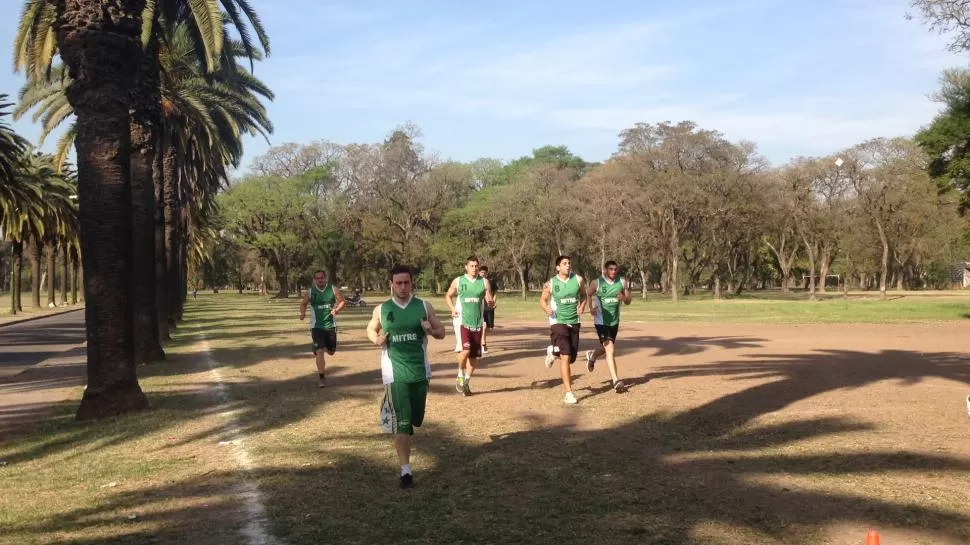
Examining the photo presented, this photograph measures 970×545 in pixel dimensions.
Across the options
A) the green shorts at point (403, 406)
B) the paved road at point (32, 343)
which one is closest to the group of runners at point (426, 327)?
the green shorts at point (403, 406)

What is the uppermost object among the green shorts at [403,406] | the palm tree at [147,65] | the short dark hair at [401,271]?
the palm tree at [147,65]

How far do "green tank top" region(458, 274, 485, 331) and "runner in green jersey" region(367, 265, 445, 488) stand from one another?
5.48 metres

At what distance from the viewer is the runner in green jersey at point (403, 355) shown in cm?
628

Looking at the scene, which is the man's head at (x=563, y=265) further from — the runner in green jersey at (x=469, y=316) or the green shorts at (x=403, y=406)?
the green shorts at (x=403, y=406)

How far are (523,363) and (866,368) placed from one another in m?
5.89

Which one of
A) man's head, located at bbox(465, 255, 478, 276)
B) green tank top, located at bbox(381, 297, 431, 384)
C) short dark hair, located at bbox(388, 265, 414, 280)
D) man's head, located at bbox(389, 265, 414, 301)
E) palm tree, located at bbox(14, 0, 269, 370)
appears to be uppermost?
palm tree, located at bbox(14, 0, 269, 370)

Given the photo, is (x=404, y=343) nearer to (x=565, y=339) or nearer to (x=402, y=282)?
(x=402, y=282)

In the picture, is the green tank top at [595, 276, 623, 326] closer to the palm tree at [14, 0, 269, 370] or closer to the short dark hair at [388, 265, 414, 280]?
the short dark hair at [388, 265, 414, 280]

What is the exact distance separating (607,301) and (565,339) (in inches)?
46.5

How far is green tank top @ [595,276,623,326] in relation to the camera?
1125 centimetres

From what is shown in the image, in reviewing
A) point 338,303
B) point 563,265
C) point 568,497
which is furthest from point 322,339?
point 568,497

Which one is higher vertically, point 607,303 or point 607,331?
point 607,303

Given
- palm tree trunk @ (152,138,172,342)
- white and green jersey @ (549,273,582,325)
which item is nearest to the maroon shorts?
white and green jersey @ (549,273,582,325)

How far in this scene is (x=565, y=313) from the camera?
10547mm
